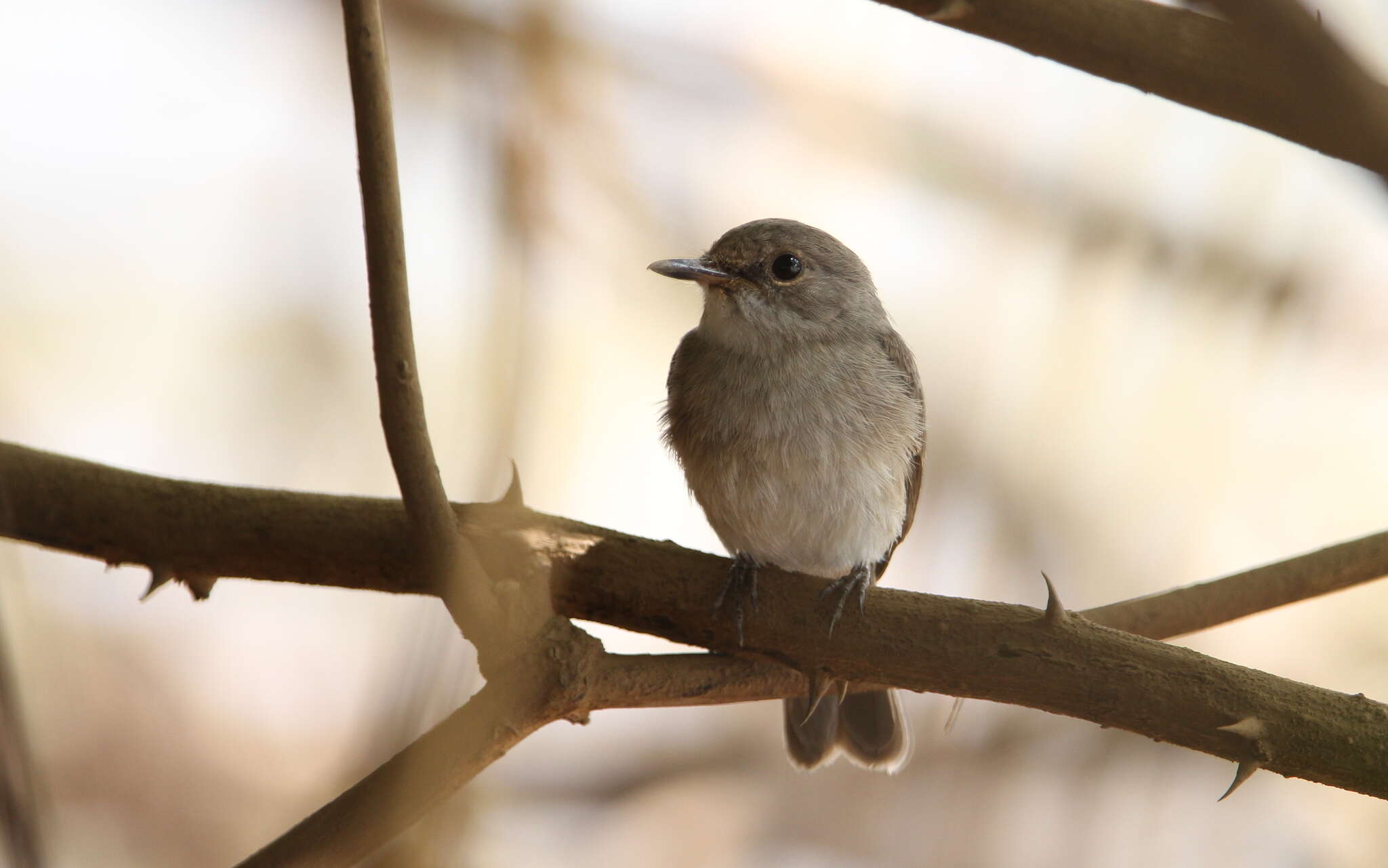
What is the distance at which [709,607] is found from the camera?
2.77 m

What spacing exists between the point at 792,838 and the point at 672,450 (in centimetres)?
223

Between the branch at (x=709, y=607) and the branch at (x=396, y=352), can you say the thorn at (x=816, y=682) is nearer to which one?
the branch at (x=709, y=607)

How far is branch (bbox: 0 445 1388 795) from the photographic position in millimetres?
2414

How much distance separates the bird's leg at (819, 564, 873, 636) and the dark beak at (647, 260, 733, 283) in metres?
Result: 1.11

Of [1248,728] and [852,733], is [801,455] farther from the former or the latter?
[1248,728]

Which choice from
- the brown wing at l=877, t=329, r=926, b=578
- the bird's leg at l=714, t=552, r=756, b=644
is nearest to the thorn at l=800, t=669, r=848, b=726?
the bird's leg at l=714, t=552, r=756, b=644

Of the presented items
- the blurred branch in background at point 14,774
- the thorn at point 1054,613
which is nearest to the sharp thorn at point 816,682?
the thorn at point 1054,613

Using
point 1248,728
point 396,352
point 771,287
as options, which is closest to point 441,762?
point 396,352

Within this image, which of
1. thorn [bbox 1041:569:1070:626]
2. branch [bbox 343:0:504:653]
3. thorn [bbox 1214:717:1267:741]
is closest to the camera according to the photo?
branch [bbox 343:0:504:653]

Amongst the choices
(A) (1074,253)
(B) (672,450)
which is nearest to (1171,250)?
(A) (1074,253)

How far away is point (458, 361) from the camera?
387 cm

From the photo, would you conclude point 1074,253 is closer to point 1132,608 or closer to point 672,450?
point 672,450

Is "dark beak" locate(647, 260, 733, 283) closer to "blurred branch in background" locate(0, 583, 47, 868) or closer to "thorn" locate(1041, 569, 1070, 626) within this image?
"thorn" locate(1041, 569, 1070, 626)

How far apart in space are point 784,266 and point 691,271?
376mm
